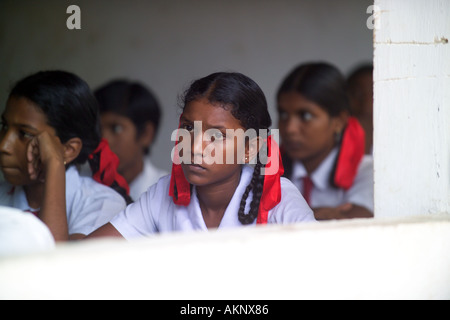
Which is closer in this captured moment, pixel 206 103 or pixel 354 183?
pixel 206 103

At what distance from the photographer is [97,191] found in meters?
2.43

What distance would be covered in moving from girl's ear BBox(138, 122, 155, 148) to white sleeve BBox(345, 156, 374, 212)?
157cm

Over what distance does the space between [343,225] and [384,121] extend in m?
0.46

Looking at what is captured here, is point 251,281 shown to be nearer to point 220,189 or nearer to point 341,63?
point 220,189

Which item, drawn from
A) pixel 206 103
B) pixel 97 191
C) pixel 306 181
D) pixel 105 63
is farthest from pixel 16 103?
pixel 105 63

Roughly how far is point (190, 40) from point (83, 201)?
3037mm

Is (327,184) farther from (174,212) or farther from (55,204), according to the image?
(55,204)

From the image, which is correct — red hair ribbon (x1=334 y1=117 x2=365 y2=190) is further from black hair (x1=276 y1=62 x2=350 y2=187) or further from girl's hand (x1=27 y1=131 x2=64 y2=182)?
girl's hand (x1=27 y1=131 x2=64 y2=182)

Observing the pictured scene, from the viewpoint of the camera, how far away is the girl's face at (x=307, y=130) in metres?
3.43

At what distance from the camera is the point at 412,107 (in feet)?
5.96

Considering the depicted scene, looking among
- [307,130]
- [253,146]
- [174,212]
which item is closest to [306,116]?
[307,130]

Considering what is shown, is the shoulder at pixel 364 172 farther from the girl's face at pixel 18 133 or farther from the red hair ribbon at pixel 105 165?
the girl's face at pixel 18 133

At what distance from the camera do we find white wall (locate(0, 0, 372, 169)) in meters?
4.96

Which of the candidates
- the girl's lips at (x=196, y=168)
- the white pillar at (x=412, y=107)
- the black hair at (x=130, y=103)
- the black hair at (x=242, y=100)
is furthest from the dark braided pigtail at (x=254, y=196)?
the black hair at (x=130, y=103)
